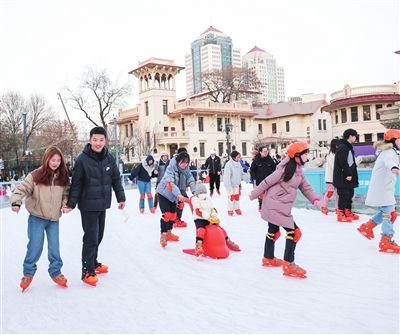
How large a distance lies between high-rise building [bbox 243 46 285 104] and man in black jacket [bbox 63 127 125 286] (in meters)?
131

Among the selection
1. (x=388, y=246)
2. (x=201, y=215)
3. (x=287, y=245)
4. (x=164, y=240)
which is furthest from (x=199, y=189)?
(x=388, y=246)

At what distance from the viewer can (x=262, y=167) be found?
27.6 feet

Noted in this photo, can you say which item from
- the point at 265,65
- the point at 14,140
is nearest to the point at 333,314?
the point at 14,140

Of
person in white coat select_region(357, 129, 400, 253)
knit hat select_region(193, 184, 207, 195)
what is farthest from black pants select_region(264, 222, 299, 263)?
person in white coat select_region(357, 129, 400, 253)

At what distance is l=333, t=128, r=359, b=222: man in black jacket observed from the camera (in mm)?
7004

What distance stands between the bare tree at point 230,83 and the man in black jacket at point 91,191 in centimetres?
4169

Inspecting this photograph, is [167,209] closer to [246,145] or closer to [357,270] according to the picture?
[357,270]

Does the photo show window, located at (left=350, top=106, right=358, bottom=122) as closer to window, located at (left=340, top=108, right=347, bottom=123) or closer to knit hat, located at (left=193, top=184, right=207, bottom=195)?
window, located at (left=340, top=108, right=347, bottom=123)

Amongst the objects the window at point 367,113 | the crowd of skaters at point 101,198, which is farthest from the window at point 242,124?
the crowd of skaters at point 101,198

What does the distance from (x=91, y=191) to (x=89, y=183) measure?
81 mm

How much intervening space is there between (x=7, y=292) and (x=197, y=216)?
2.22 metres

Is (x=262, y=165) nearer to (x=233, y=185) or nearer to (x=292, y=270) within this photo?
(x=233, y=185)

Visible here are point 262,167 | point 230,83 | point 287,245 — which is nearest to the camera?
point 287,245

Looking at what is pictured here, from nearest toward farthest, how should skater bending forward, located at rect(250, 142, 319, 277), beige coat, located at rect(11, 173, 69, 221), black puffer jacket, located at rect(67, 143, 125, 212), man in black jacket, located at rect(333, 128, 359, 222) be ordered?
beige coat, located at rect(11, 173, 69, 221) → black puffer jacket, located at rect(67, 143, 125, 212) → skater bending forward, located at rect(250, 142, 319, 277) → man in black jacket, located at rect(333, 128, 359, 222)
